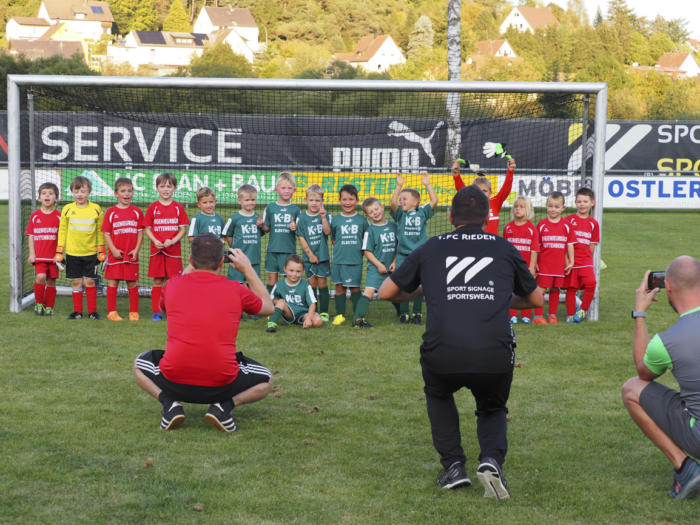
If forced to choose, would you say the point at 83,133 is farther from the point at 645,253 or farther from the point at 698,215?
the point at 698,215

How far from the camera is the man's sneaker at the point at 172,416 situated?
18.8 feet

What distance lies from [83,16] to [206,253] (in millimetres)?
140864

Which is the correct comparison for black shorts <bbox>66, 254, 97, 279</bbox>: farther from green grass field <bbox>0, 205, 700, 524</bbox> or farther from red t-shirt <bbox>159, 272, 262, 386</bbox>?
red t-shirt <bbox>159, 272, 262, 386</bbox>

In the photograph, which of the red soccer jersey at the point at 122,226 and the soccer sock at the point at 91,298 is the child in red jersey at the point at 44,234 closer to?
the soccer sock at the point at 91,298

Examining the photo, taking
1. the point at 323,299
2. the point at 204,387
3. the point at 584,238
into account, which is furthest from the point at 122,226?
the point at 584,238

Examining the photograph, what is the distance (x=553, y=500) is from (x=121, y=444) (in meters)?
2.80

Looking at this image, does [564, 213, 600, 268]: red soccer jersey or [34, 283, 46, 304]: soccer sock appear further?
[34, 283, 46, 304]: soccer sock

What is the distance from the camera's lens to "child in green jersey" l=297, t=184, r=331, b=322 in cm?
992

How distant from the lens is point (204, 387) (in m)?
5.61

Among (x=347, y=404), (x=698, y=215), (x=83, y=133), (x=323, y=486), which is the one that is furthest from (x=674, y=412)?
(x=698, y=215)

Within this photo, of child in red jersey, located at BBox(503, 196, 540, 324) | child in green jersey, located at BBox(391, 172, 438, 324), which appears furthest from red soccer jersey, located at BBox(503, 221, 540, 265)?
child in green jersey, located at BBox(391, 172, 438, 324)

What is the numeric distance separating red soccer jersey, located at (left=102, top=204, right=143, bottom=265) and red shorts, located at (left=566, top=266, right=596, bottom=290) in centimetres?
523

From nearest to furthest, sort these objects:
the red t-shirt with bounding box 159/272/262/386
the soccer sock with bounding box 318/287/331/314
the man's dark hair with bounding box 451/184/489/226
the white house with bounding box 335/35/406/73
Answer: the man's dark hair with bounding box 451/184/489/226
the red t-shirt with bounding box 159/272/262/386
the soccer sock with bounding box 318/287/331/314
the white house with bounding box 335/35/406/73

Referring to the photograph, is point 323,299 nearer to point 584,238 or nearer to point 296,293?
point 296,293
